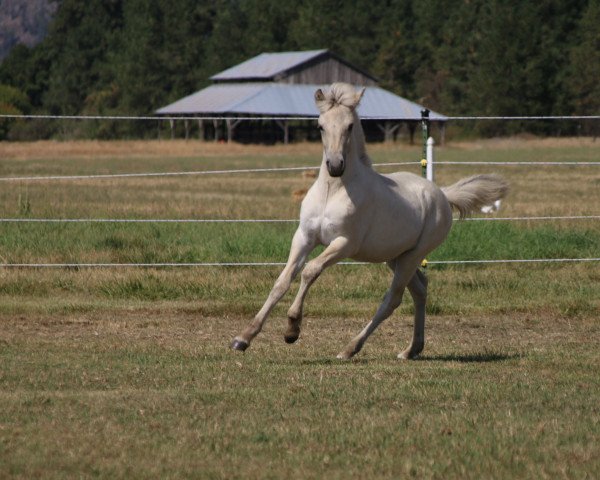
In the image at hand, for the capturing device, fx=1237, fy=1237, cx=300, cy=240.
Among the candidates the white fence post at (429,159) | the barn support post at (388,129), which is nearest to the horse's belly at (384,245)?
the white fence post at (429,159)

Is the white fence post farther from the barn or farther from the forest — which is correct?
the forest

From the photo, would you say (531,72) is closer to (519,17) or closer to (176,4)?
(519,17)

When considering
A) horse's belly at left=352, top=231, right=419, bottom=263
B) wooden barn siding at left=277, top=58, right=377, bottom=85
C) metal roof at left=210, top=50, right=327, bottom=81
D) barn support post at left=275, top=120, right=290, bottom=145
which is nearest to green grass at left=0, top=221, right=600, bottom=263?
horse's belly at left=352, top=231, right=419, bottom=263

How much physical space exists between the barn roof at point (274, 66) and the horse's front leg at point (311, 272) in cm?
7528

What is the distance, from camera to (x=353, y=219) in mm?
8719

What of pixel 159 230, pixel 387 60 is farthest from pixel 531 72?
pixel 159 230

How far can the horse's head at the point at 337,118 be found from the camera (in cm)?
855

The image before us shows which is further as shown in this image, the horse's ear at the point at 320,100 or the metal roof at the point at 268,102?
the metal roof at the point at 268,102

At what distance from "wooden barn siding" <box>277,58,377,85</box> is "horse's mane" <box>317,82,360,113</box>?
7543 centimetres

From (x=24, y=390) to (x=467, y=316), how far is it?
19.2 ft

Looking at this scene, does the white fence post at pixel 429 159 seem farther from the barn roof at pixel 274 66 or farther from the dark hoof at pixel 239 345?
the barn roof at pixel 274 66

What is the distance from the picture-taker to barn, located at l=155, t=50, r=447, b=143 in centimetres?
7700

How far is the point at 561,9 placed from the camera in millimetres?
86625

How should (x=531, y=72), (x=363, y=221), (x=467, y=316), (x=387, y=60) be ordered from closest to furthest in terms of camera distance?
(x=363, y=221)
(x=467, y=316)
(x=531, y=72)
(x=387, y=60)
